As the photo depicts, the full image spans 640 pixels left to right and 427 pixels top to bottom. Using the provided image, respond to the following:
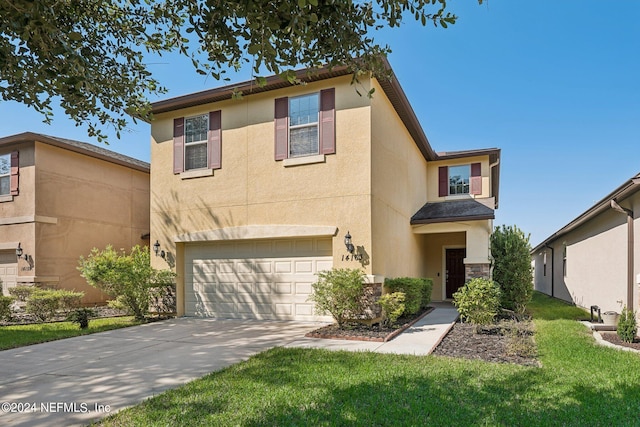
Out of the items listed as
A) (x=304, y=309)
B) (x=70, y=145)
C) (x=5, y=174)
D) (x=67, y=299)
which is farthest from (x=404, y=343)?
(x=5, y=174)

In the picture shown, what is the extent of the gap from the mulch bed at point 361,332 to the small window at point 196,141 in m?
6.12

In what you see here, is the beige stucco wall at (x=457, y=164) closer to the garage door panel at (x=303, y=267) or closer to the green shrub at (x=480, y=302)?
the green shrub at (x=480, y=302)

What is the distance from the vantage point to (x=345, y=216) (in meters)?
9.72

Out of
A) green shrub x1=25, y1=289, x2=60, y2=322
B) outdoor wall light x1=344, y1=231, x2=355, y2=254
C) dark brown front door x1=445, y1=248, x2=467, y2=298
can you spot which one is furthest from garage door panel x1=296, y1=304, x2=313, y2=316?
dark brown front door x1=445, y1=248, x2=467, y2=298

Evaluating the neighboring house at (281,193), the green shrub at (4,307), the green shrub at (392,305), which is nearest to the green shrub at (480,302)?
the green shrub at (392,305)

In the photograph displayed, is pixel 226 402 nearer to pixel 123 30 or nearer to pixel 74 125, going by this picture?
pixel 74 125

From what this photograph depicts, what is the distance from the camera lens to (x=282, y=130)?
1046 centimetres

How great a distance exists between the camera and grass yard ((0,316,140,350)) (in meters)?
8.22

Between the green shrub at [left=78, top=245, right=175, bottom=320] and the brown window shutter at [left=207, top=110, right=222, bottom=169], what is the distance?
135 inches

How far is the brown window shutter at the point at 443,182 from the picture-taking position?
1650 centimetres

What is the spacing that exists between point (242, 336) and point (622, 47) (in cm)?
1254

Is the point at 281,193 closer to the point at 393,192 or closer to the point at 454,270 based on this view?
the point at 393,192

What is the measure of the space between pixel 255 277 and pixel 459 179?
387 inches

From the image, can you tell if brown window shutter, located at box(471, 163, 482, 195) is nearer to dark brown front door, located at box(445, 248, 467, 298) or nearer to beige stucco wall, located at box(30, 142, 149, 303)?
dark brown front door, located at box(445, 248, 467, 298)
